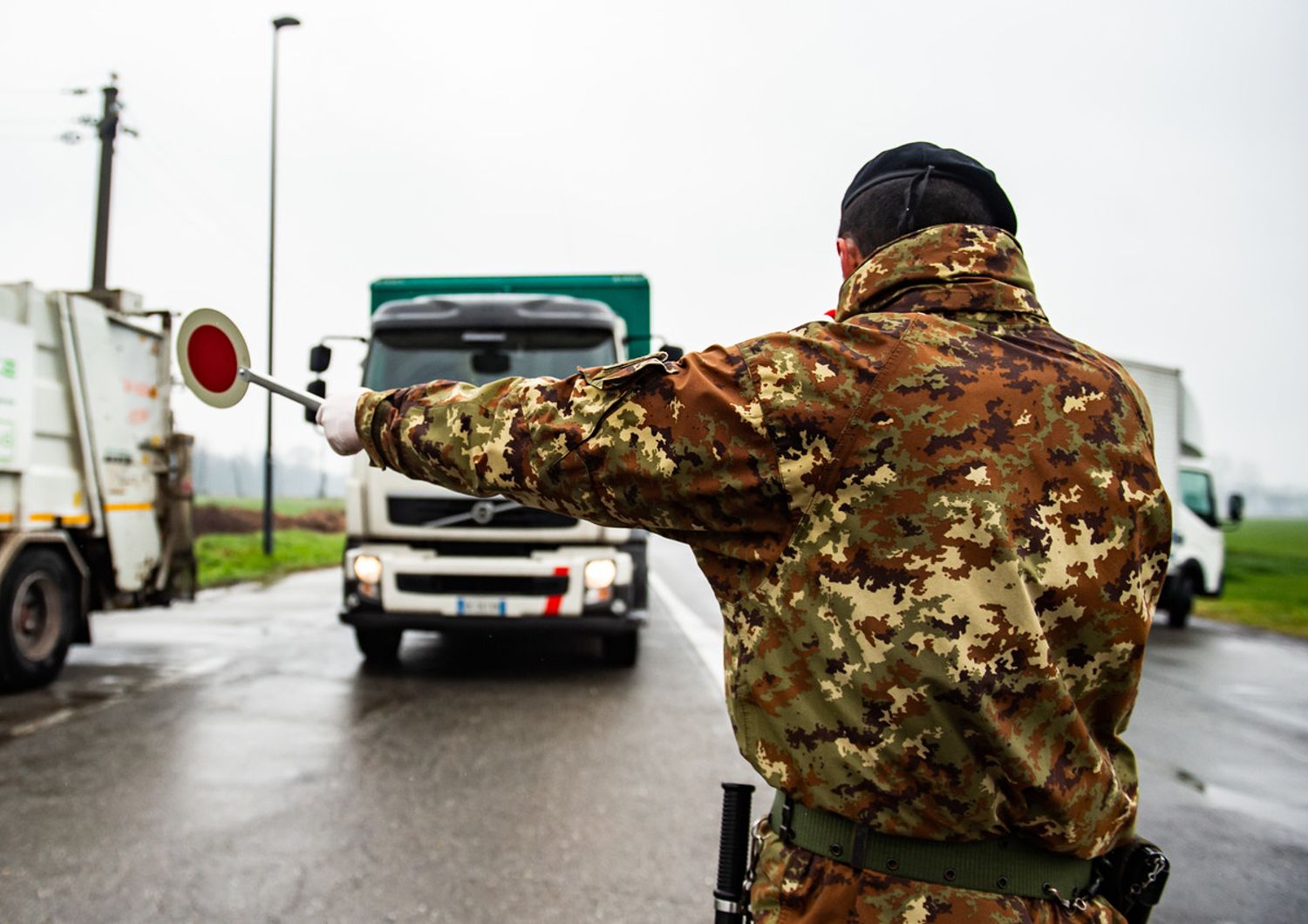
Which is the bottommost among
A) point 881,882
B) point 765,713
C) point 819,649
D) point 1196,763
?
point 1196,763

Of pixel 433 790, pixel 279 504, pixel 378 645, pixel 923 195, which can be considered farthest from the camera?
pixel 279 504

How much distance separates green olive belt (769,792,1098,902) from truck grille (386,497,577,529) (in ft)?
19.5

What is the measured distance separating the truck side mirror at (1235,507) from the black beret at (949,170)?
54.4 ft

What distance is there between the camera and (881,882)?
59.2 inches

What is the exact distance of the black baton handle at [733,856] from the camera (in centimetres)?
167

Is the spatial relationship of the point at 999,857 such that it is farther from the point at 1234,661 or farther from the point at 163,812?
the point at 1234,661

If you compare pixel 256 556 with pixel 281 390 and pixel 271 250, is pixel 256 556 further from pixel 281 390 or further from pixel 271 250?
pixel 281 390

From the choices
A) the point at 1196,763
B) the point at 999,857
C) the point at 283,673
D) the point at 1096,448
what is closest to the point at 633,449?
the point at 1096,448

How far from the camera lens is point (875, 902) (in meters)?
1.49

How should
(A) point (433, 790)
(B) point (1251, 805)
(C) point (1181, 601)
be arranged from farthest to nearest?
(C) point (1181, 601)
(B) point (1251, 805)
(A) point (433, 790)

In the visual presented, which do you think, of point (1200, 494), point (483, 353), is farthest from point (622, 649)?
point (1200, 494)

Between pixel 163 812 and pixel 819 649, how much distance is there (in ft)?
13.0

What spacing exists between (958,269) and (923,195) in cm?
15

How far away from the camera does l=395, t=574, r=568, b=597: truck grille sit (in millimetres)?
7438
